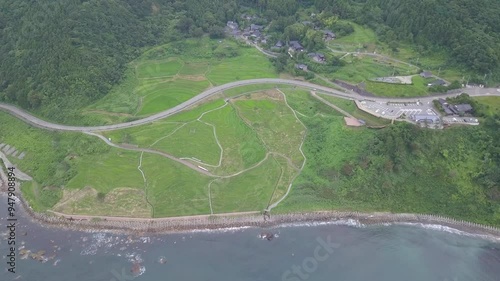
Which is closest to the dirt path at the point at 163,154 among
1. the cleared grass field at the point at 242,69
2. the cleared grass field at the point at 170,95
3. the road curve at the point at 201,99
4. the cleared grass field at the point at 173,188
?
the cleared grass field at the point at 173,188

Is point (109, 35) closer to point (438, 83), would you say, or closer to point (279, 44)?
point (279, 44)

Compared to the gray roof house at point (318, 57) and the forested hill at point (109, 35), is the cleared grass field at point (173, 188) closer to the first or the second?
the forested hill at point (109, 35)

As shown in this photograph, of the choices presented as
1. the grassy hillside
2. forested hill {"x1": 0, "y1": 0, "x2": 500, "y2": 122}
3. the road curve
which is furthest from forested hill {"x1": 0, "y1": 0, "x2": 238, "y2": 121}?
the grassy hillside

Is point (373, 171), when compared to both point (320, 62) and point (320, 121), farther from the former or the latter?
point (320, 62)

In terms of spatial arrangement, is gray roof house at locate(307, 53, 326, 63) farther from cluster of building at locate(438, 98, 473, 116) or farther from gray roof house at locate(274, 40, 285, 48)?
cluster of building at locate(438, 98, 473, 116)

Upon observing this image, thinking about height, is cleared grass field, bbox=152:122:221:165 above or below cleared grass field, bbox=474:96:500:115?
below

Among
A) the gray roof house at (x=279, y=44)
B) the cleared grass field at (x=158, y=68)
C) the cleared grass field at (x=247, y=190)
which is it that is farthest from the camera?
the gray roof house at (x=279, y=44)

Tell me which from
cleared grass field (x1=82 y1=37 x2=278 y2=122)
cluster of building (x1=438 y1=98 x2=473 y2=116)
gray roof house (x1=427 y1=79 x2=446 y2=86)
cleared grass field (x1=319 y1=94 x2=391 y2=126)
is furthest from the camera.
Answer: cleared grass field (x1=82 y1=37 x2=278 y2=122)

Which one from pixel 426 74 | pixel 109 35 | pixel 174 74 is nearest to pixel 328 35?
pixel 426 74
